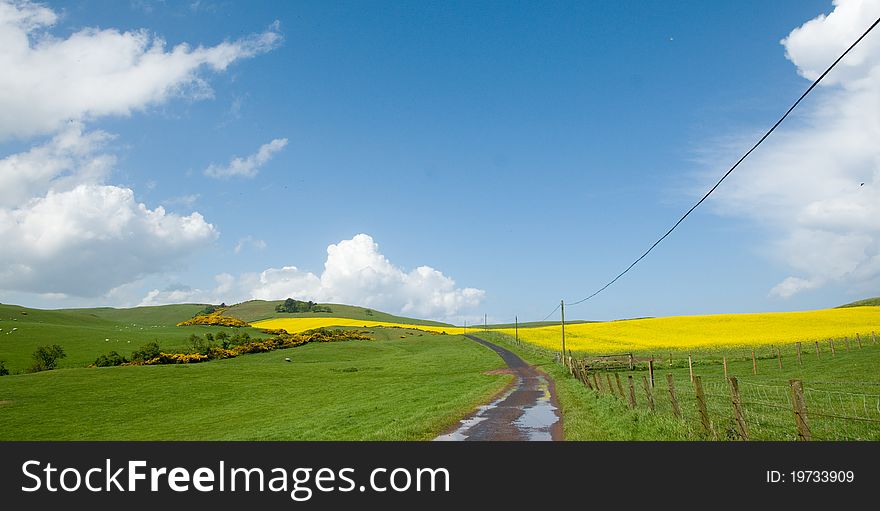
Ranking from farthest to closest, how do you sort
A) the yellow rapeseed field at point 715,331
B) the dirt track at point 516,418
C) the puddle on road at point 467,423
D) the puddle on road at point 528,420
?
the yellow rapeseed field at point 715,331 → the dirt track at point 516,418 → the puddle on road at point 528,420 → the puddle on road at point 467,423

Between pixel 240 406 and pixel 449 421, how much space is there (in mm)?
22353

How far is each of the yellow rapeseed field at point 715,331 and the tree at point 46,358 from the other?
62.0 metres

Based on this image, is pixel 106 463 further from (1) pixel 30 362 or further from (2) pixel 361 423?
(1) pixel 30 362

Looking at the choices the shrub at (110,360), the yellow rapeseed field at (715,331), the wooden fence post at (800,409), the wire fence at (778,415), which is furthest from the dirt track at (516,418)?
the shrub at (110,360)

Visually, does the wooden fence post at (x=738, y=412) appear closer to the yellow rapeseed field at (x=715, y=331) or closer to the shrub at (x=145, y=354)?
the yellow rapeseed field at (x=715, y=331)

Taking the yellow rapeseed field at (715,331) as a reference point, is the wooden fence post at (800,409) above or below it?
above

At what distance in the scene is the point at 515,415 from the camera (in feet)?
76.2

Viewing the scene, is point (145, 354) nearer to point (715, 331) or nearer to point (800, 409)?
point (800, 409)

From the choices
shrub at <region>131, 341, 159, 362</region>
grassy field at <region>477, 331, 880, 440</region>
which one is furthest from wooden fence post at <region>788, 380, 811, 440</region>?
shrub at <region>131, 341, 159, 362</region>

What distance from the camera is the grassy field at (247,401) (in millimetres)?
25016

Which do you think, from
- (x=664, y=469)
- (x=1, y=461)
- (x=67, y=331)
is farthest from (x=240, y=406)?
(x=67, y=331)

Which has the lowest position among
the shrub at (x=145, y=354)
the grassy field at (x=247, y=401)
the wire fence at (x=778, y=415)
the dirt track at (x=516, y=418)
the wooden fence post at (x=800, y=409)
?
the grassy field at (x=247, y=401)

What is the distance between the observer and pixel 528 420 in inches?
851

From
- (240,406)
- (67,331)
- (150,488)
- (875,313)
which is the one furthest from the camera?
(875,313)
